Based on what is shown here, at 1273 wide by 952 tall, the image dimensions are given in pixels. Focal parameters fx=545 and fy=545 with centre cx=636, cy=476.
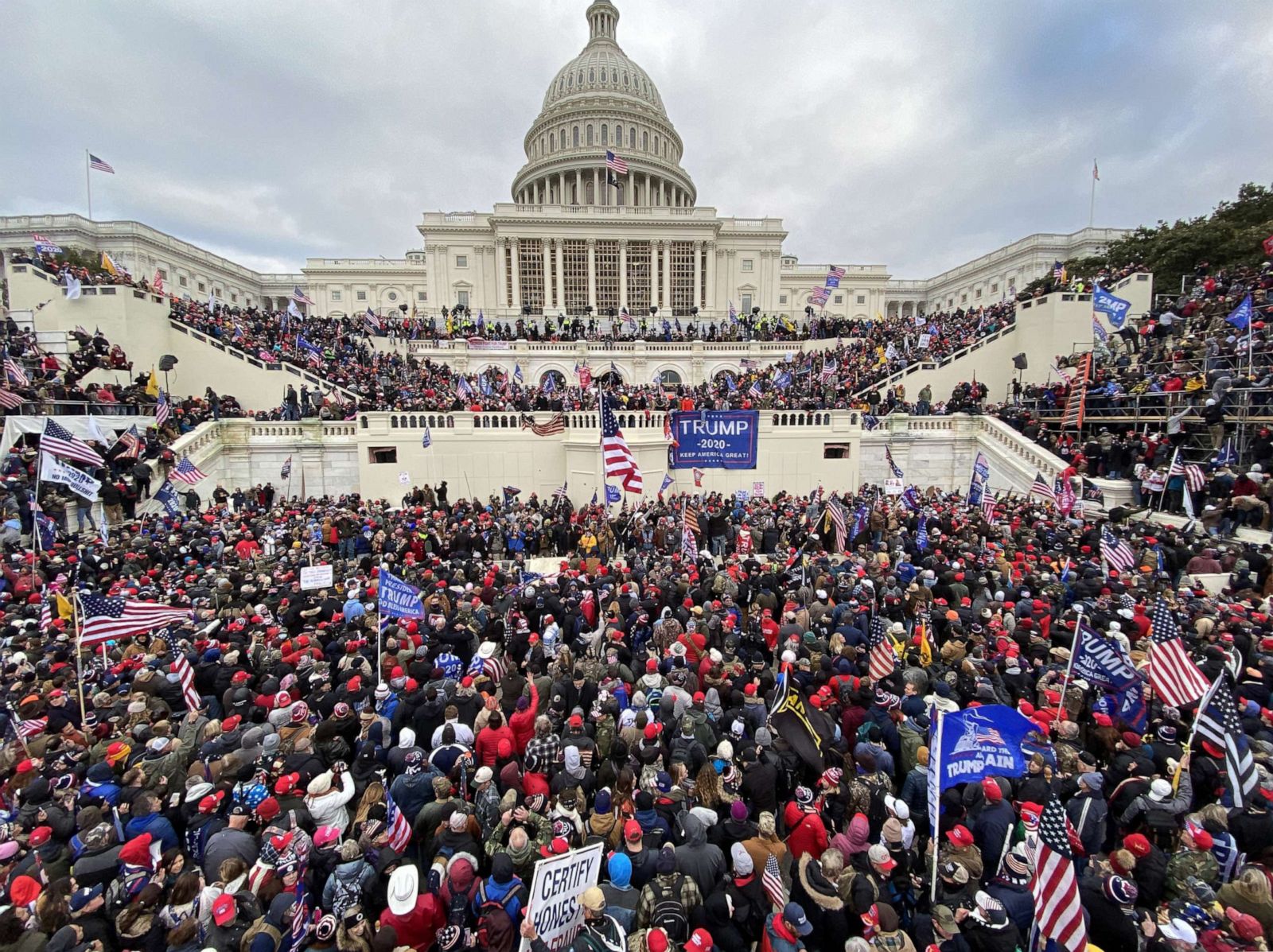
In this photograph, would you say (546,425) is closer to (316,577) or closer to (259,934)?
(316,577)

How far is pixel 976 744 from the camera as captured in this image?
4.91m

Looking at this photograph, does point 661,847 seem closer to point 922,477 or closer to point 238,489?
point 238,489

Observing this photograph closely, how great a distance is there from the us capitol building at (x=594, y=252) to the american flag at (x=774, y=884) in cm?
5032

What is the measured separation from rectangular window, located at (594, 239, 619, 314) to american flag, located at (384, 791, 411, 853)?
53.9m

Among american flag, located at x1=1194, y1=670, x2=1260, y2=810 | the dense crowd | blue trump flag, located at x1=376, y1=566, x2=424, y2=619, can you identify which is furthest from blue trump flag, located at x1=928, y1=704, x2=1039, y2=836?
blue trump flag, located at x1=376, y1=566, x2=424, y2=619

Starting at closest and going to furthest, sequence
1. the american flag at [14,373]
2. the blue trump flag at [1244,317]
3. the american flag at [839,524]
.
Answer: the american flag at [839,524]
the blue trump flag at [1244,317]
the american flag at [14,373]

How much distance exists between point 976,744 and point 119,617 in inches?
415

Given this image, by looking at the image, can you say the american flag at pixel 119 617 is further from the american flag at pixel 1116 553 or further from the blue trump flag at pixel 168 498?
the american flag at pixel 1116 553

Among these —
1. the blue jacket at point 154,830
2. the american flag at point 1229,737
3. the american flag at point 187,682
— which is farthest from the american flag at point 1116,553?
the american flag at point 187,682

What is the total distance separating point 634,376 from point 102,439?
26.9 metres

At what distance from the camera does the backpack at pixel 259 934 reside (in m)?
3.82

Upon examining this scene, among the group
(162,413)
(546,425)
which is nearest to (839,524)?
(546,425)

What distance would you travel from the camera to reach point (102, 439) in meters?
17.6

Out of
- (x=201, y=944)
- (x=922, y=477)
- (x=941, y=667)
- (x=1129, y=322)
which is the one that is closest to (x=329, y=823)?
(x=201, y=944)
